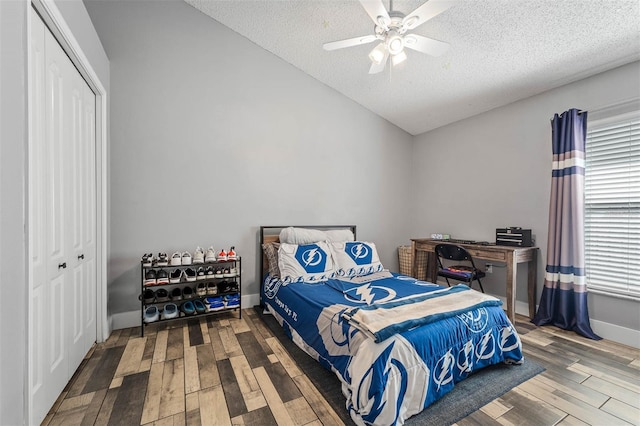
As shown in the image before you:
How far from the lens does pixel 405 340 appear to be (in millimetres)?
1605

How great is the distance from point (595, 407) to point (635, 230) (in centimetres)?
180

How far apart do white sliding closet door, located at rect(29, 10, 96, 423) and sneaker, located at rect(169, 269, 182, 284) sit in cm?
62

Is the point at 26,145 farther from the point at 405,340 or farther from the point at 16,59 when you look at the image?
the point at 405,340

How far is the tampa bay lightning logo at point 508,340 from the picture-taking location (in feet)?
6.81

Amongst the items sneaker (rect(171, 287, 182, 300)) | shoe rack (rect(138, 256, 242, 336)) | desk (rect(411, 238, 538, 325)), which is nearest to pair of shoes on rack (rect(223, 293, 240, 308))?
shoe rack (rect(138, 256, 242, 336))

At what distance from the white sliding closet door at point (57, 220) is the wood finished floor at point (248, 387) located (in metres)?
0.22

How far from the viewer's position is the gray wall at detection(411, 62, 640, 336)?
8.75 ft

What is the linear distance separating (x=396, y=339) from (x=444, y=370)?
1.49 feet

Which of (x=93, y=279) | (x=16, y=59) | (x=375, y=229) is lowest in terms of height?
(x=93, y=279)

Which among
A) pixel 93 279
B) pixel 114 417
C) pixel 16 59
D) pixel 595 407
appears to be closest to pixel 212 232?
pixel 93 279

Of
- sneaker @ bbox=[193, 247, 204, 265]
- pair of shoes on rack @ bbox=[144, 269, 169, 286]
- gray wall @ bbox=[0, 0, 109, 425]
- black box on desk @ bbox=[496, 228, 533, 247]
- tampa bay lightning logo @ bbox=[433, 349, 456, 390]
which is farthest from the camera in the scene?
black box on desk @ bbox=[496, 228, 533, 247]

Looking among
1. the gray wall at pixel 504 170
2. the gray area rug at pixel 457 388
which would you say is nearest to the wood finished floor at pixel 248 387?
the gray area rug at pixel 457 388

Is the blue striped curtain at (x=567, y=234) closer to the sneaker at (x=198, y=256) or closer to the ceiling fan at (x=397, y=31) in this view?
the ceiling fan at (x=397, y=31)

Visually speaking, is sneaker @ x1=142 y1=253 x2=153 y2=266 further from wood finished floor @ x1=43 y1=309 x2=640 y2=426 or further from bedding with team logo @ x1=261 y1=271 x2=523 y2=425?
bedding with team logo @ x1=261 y1=271 x2=523 y2=425
